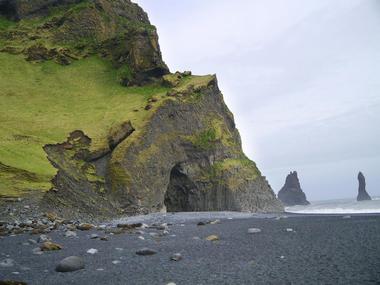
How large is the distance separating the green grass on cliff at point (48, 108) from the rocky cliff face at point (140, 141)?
2.76 feet

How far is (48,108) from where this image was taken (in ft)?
117

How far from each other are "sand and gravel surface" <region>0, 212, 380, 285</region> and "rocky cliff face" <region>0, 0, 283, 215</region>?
11327 millimetres

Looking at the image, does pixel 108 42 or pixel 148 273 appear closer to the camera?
pixel 148 273

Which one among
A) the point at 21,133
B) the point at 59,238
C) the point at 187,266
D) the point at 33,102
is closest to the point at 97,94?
the point at 33,102

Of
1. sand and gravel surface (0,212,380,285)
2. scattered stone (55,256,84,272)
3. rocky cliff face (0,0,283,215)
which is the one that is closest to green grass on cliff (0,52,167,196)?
rocky cliff face (0,0,283,215)

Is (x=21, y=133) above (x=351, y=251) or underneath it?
above

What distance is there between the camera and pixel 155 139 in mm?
35031

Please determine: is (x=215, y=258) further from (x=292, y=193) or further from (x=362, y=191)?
(x=362, y=191)

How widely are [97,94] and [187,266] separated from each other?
35404 mm

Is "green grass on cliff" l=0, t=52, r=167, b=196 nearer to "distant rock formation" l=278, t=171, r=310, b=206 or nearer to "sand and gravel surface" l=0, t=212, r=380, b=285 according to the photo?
"sand and gravel surface" l=0, t=212, r=380, b=285

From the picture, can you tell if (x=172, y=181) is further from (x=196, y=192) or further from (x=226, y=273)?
(x=226, y=273)

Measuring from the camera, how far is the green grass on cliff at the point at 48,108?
21.6 m

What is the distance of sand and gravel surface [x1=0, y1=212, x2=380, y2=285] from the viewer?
689 cm

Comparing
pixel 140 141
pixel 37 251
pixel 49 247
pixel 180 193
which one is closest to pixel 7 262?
pixel 37 251
